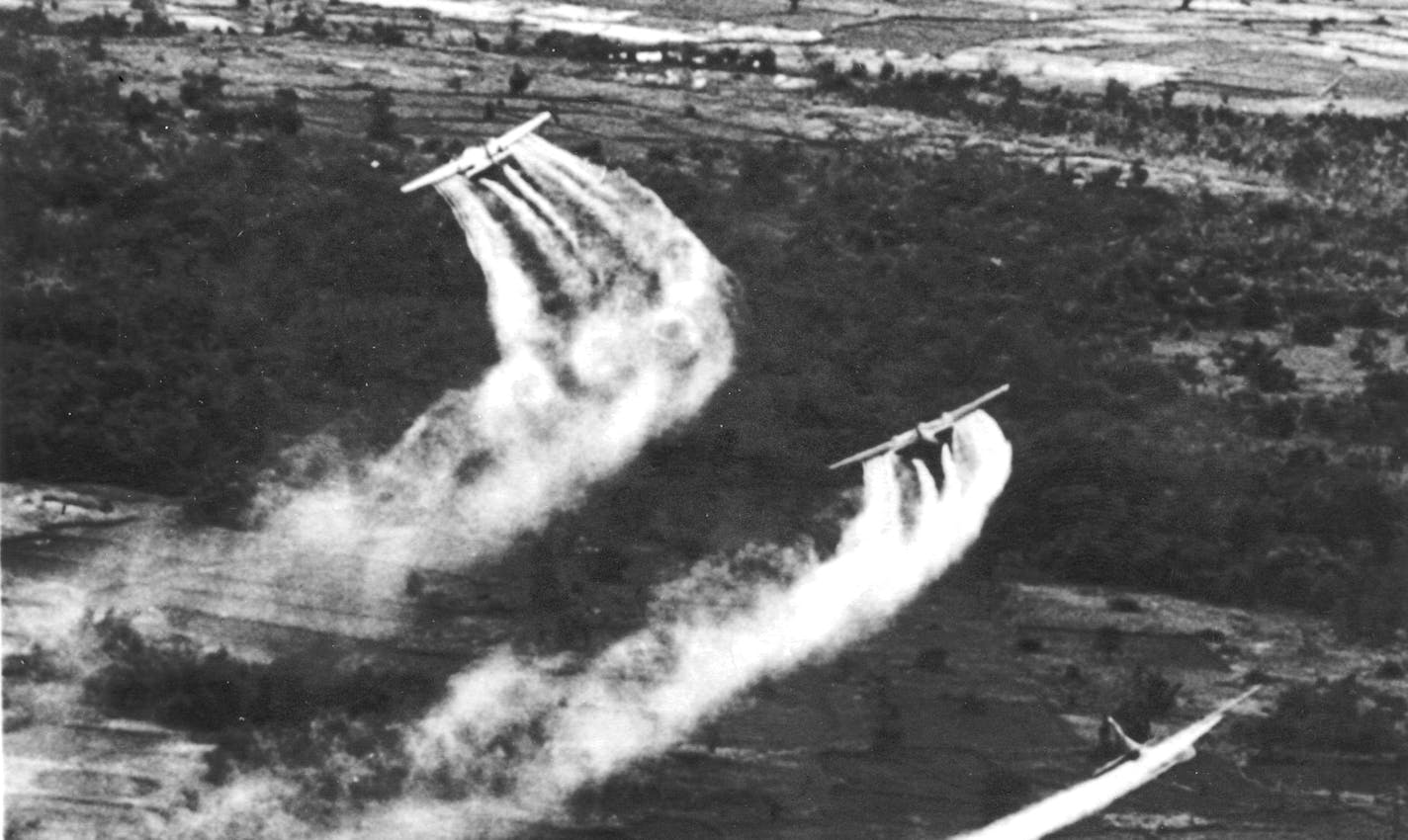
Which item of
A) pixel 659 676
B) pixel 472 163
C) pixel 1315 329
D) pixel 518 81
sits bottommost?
pixel 659 676

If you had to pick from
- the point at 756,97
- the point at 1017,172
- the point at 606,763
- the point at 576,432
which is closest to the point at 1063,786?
the point at 606,763

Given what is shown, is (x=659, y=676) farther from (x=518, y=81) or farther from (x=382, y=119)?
(x=518, y=81)

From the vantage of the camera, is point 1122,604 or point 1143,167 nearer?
point 1122,604

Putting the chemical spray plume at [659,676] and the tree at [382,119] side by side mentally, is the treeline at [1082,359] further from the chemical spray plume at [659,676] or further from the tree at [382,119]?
the tree at [382,119]

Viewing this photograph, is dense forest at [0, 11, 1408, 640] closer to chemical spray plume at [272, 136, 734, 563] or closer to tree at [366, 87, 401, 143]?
tree at [366, 87, 401, 143]

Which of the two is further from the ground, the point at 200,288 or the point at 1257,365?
the point at 200,288

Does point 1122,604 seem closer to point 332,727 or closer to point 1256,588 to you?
point 1256,588

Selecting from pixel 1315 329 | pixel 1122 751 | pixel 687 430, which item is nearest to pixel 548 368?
pixel 687 430
